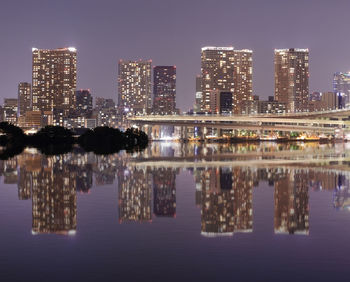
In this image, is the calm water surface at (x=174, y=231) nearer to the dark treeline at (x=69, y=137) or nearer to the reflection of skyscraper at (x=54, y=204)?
the reflection of skyscraper at (x=54, y=204)

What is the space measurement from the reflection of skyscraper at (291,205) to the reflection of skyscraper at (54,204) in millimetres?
4193

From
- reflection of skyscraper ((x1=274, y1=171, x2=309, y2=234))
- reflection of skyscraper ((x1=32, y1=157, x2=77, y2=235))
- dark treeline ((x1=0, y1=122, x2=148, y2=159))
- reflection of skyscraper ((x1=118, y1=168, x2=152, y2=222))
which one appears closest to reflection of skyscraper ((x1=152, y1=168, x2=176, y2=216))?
→ reflection of skyscraper ((x1=118, y1=168, x2=152, y2=222))

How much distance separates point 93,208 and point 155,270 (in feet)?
22.2

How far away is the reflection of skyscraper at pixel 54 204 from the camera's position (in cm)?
1283

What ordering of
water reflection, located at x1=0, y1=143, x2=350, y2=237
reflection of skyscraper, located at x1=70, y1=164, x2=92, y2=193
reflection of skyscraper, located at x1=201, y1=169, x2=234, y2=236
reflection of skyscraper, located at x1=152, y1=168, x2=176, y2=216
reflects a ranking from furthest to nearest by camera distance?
reflection of skyscraper, located at x1=70, y1=164, x2=92, y2=193 < reflection of skyscraper, located at x1=152, y1=168, x2=176, y2=216 < water reflection, located at x1=0, y1=143, x2=350, y2=237 < reflection of skyscraper, located at x1=201, y1=169, x2=234, y2=236

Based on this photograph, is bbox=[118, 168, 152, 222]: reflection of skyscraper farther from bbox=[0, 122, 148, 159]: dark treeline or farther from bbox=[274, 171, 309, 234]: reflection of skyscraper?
bbox=[0, 122, 148, 159]: dark treeline

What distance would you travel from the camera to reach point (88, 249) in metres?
10.5

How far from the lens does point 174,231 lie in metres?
12.4

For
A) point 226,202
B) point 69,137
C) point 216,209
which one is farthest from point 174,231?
point 69,137

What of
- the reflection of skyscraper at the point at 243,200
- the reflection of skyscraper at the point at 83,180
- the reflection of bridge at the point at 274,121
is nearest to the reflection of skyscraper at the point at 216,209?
the reflection of skyscraper at the point at 243,200

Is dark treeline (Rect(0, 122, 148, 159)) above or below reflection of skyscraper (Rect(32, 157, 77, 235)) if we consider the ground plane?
above

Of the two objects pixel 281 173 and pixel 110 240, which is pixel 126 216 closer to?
pixel 110 240

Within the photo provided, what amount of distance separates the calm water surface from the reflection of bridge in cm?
13621

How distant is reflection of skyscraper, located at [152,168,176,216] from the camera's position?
15550 millimetres
